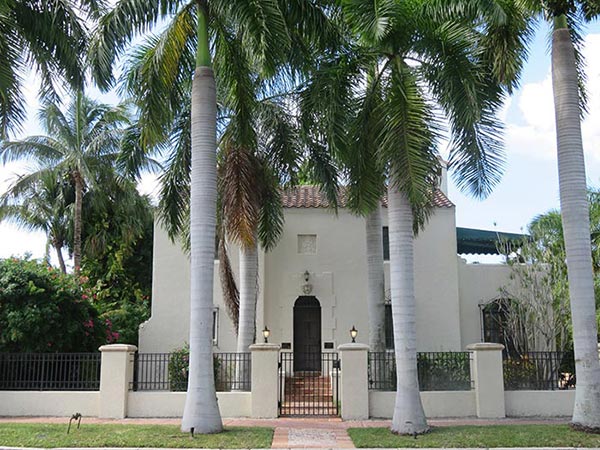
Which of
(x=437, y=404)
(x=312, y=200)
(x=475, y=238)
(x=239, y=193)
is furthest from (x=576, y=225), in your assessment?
(x=475, y=238)

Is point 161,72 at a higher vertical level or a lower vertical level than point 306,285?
higher

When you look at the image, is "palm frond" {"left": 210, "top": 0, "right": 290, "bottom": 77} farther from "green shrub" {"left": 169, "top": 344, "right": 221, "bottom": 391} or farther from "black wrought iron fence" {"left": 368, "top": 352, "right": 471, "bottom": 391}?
"green shrub" {"left": 169, "top": 344, "right": 221, "bottom": 391}

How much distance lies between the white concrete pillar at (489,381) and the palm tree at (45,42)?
10.7 metres

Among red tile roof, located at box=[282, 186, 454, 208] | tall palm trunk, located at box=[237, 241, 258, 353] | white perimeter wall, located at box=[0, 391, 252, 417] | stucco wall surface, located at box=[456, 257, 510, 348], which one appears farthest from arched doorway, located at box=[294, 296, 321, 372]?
white perimeter wall, located at box=[0, 391, 252, 417]

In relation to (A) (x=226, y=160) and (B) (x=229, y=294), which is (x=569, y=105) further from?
(B) (x=229, y=294)

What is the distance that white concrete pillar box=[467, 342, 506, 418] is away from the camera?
14219 millimetres

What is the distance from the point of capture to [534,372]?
49.2 ft

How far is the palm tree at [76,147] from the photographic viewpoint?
2502 centimetres

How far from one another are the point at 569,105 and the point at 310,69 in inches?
207

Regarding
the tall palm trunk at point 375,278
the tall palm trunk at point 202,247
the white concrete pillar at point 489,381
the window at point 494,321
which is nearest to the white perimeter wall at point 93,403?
the tall palm trunk at point 202,247

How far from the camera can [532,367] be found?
1505cm

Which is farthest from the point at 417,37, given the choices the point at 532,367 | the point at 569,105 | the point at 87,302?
the point at 87,302

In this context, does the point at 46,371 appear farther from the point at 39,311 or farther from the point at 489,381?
the point at 489,381

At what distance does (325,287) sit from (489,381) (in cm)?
782
